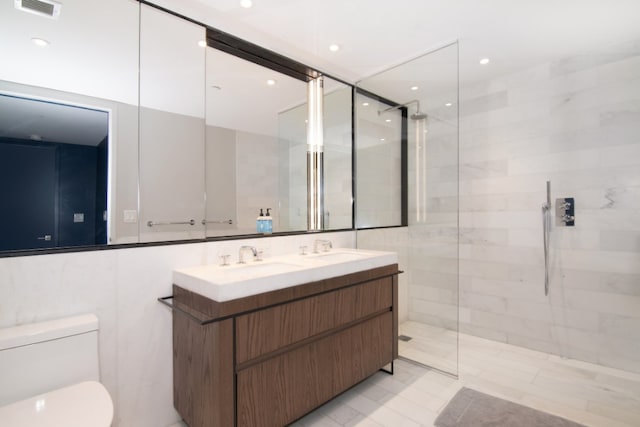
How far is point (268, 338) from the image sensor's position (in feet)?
4.94

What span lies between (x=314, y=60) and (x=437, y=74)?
1.03 meters

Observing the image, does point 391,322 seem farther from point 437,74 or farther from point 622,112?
point 622,112

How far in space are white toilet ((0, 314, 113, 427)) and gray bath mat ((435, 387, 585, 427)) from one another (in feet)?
5.79

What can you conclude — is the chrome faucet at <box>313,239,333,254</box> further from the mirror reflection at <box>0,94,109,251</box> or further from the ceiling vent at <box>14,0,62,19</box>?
the ceiling vent at <box>14,0,62,19</box>

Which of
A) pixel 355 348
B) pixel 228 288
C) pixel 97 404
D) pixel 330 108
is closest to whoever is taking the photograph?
pixel 97 404

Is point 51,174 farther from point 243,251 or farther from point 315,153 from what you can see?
point 315,153

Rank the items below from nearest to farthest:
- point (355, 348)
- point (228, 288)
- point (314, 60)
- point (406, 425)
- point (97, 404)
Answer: point (97, 404)
point (228, 288)
point (406, 425)
point (355, 348)
point (314, 60)

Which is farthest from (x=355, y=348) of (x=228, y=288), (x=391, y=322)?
(x=228, y=288)

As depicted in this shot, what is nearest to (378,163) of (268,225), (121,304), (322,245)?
(322,245)

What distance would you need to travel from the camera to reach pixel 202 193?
80.7 inches

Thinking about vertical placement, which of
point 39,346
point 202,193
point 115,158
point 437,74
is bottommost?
point 39,346

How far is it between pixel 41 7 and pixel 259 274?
1723mm

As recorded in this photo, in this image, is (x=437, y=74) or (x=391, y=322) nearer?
(x=391, y=322)

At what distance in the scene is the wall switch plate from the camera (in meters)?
1.75
